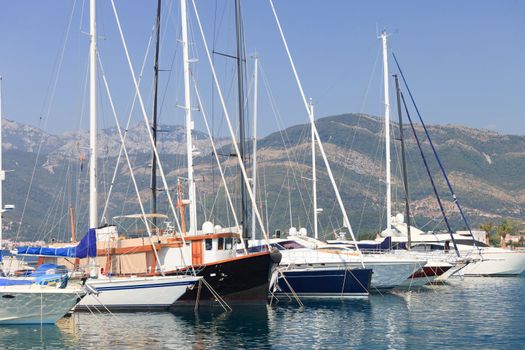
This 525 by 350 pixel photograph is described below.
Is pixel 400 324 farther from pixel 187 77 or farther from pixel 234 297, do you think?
pixel 187 77

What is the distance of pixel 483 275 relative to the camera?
2835 inches

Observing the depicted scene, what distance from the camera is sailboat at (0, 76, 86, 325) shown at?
34.3 metres

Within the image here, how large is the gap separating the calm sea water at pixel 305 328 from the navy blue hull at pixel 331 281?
109 centimetres

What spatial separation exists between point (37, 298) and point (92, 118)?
940 centimetres

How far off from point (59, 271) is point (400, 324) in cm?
1549

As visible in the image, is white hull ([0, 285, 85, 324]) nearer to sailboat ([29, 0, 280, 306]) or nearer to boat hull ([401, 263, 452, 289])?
sailboat ([29, 0, 280, 306])

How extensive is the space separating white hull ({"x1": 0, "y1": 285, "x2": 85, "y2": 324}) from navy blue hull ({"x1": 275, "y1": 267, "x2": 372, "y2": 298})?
15.0 meters

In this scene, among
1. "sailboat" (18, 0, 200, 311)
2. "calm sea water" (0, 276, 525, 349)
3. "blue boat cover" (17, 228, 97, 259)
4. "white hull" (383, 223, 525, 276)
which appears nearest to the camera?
"calm sea water" (0, 276, 525, 349)

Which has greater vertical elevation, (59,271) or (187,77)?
(187,77)

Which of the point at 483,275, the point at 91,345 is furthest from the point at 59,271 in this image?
the point at 483,275

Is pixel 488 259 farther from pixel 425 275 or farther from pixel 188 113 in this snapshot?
pixel 188 113

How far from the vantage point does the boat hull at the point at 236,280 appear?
40.2 meters

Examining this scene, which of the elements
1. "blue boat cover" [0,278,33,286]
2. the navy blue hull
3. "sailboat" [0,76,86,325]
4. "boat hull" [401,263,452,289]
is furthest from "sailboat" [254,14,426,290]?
"blue boat cover" [0,278,33,286]

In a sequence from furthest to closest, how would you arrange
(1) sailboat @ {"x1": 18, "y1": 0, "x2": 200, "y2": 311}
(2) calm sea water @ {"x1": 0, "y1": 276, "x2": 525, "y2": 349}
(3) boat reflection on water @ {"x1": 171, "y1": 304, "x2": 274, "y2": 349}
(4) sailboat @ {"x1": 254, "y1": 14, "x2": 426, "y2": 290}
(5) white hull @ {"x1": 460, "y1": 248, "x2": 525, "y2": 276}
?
1. (5) white hull @ {"x1": 460, "y1": 248, "x2": 525, "y2": 276}
2. (4) sailboat @ {"x1": 254, "y1": 14, "x2": 426, "y2": 290}
3. (1) sailboat @ {"x1": 18, "y1": 0, "x2": 200, "y2": 311}
4. (3) boat reflection on water @ {"x1": 171, "y1": 304, "x2": 274, "y2": 349}
5. (2) calm sea water @ {"x1": 0, "y1": 276, "x2": 525, "y2": 349}
